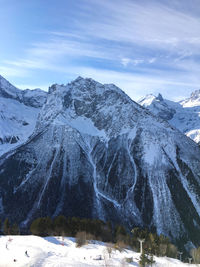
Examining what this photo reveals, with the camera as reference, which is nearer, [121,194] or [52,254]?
[52,254]

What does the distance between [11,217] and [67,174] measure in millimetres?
45113

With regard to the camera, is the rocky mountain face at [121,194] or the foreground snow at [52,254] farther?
the rocky mountain face at [121,194]

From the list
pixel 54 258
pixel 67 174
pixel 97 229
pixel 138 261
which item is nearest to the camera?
pixel 54 258

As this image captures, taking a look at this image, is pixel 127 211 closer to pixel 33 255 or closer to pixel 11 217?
pixel 11 217

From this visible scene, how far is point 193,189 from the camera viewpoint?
180625 mm

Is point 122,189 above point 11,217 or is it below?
above

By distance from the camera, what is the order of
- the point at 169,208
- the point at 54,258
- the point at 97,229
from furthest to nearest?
the point at 169,208 → the point at 97,229 → the point at 54,258

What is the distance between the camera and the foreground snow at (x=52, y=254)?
50250 millimetres

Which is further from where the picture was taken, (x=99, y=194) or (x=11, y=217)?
(x=99, y=194)

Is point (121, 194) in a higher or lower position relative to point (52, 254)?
lower

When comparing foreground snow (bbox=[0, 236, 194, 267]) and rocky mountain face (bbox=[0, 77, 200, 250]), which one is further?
rocky mountain face (bbox=[0, 77, 200, 250])

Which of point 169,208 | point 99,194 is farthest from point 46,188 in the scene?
point 169,208

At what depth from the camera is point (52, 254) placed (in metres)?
56.1

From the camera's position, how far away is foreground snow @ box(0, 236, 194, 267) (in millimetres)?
50250
